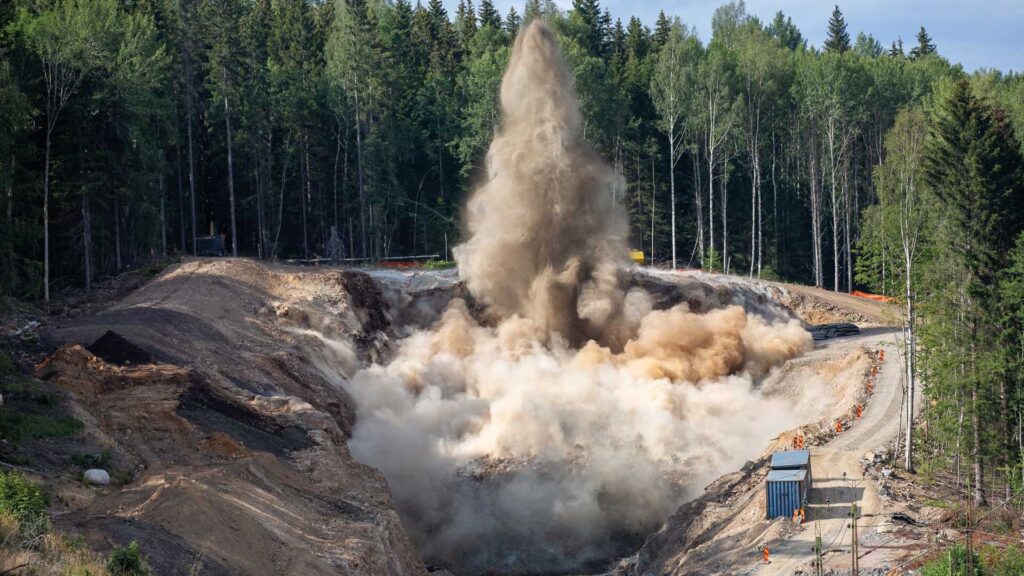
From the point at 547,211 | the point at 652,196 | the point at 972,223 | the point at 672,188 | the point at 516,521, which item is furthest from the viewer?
the point at 652,196

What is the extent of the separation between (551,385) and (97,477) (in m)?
25.5

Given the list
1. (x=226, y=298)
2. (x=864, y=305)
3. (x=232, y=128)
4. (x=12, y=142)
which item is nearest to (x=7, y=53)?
(x=12, y=142)

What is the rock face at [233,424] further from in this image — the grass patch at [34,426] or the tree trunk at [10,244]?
the tree trunk at [10,244]

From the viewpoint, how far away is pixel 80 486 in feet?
95.7

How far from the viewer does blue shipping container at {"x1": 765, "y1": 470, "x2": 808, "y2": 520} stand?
119 feet

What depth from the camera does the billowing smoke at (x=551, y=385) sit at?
145 ft

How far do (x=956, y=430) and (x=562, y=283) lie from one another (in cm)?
2201

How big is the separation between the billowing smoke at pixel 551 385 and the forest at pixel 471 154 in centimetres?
910

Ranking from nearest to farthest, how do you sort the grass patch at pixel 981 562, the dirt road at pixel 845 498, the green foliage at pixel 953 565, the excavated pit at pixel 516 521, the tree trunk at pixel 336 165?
the green foliage at pixel 953 565, the grass patch at pixel 981 562, the dirt road at pixel 845 498, the excavated pit at pixel 516 521, the tree trunk at pixel 336 165

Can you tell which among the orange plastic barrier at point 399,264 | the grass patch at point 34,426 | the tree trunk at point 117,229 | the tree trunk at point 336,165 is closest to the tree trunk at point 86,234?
the tree trunk at point 117,229

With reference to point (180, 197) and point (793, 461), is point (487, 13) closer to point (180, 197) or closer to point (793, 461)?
point (180, 197)

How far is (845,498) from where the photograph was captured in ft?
124

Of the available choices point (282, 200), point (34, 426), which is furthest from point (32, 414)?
A: point (282, 200)

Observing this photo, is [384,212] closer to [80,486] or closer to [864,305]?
[864,305]
